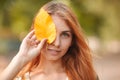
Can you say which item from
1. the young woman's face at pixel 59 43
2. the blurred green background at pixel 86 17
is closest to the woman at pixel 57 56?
the young woman's face at pixel 59 43

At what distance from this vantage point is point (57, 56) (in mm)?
4738

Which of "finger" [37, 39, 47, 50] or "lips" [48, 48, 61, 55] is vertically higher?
"finger" [37, 39, 47, 50]

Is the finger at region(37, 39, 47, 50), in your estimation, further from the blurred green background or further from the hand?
the blurred green background

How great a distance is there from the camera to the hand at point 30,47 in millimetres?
4617

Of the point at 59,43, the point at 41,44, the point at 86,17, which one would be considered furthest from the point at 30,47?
the point at 86,17

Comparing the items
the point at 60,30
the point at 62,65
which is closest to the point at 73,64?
the point at 62,65

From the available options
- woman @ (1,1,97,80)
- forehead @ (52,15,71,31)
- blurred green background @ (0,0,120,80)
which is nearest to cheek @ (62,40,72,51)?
woman @ (1,1,97,80)

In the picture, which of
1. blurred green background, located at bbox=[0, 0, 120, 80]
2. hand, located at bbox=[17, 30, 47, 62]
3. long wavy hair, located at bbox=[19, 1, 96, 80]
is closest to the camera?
hand, located at bbox=[17, 30, 47, 62]

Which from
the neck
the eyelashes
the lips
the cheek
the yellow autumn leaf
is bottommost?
the neck

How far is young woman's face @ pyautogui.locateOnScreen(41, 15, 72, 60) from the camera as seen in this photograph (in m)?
4.66

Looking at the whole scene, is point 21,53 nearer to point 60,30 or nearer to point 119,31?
point 60,30

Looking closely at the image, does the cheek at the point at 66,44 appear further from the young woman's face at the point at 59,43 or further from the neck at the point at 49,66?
the neck at the point at 49,66

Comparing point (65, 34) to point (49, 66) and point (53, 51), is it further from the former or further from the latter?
point (49, 66)

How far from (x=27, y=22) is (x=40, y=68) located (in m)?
10.5
